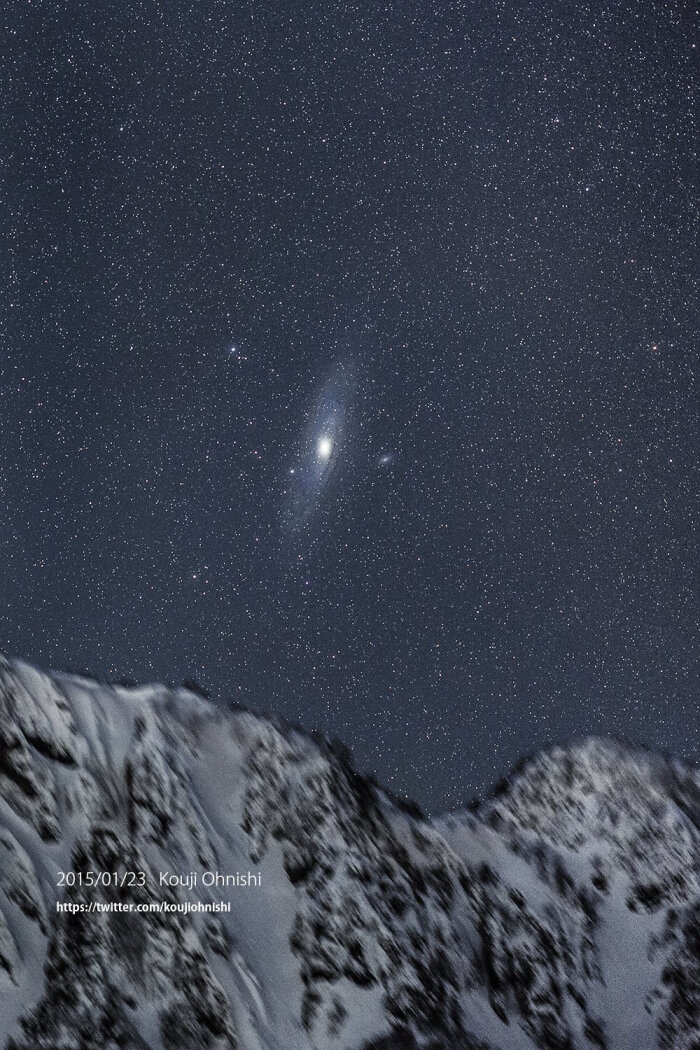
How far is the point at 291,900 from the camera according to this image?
60.0m

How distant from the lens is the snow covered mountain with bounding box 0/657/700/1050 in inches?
1756

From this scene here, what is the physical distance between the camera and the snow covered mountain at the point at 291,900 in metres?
44.6

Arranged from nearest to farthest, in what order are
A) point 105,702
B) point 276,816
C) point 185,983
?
point 185,983 → point 105,702 → point 276,816

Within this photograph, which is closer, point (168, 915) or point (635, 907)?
point (168, 915)

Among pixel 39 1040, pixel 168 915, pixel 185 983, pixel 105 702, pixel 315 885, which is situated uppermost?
pixel 105 702

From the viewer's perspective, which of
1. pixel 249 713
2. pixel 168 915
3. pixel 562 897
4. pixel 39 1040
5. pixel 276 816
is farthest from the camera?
pixel 562 897

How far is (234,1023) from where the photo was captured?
155ft

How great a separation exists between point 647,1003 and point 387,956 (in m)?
23.0

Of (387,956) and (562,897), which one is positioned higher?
(562,897)

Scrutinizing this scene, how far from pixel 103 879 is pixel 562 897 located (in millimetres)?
45253

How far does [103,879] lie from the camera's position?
159 ft

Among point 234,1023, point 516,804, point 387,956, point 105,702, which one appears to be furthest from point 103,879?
point 516,804

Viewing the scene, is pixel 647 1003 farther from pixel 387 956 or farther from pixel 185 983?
pixel 185 983

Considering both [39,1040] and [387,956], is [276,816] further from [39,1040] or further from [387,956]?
[39,1040]
